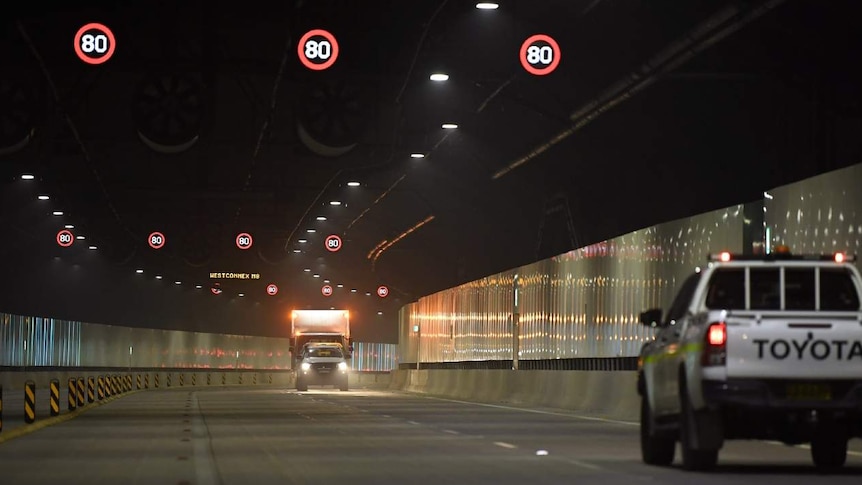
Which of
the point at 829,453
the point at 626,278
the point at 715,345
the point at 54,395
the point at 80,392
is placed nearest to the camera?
the point at 715,345

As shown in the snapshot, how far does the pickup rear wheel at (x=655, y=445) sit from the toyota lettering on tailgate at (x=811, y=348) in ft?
7.54

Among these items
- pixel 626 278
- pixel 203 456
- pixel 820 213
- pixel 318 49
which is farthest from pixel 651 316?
pixel 626 278

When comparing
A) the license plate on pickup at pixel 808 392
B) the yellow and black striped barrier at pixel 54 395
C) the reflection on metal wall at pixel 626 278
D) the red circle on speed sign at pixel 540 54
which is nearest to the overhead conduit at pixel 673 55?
the reflection on metal wall at pixel 626 278

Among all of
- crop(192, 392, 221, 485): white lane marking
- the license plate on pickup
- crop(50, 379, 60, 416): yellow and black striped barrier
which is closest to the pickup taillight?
the license plate on pickup

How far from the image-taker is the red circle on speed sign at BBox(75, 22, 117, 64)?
3103 centimetres

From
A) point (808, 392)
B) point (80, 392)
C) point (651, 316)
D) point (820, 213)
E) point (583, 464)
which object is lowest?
point (583, 464)

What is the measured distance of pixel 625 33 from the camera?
37.1 metres

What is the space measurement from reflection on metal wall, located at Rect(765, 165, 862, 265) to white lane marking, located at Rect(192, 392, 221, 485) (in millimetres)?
9235

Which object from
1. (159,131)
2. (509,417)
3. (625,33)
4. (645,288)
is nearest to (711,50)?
(625,33)

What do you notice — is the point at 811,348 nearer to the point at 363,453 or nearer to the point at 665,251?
the point at 363,453

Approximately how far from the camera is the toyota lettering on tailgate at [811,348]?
17641mm

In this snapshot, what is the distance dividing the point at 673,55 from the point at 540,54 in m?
6.34

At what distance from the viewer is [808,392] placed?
17703 millimetres

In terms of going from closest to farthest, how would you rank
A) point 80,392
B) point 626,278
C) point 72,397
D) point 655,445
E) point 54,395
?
point 655,445
point 54,395
point 626,278
point 72,397
point 80,392
